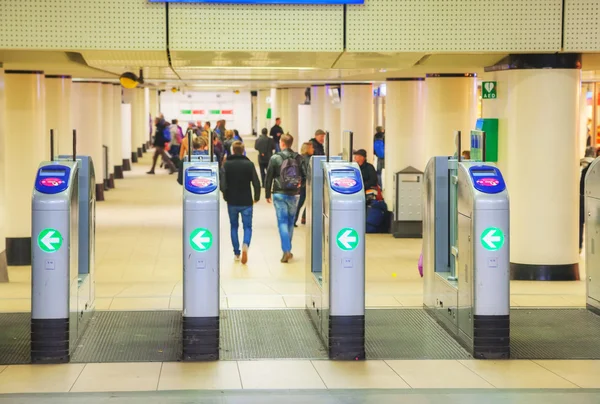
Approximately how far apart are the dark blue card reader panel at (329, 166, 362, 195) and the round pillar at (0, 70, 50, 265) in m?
6.48

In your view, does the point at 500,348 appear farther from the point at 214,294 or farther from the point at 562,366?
the point at 214,294

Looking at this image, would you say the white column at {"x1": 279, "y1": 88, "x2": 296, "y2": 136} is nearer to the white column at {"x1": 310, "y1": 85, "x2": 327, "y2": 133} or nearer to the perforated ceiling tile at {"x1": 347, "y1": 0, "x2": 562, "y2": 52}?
the white column at {"x1": 310, "y1": 85, "x2": 327, "y2": 133}

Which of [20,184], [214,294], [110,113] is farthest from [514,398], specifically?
[110,113]

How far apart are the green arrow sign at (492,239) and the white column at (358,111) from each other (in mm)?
13417

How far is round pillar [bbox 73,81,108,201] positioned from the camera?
21.2 metres

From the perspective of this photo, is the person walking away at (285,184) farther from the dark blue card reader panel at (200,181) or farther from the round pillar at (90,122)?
the round pillar at (90,122)

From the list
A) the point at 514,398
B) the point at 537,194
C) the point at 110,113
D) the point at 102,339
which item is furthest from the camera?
the point at 110,113

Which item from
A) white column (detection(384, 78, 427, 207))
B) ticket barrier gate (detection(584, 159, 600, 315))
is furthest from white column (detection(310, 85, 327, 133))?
ticket barrier gate (detection(584, 159, 600, 315))

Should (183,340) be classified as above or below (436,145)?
below

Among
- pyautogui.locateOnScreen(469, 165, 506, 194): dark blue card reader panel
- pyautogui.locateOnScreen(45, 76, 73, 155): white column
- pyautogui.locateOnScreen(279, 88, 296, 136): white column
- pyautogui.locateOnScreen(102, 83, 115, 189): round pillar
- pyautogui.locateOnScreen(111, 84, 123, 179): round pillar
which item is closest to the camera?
pyautogui.locateOnScreen(469, 165, 506, 194): dark blue card reader panel

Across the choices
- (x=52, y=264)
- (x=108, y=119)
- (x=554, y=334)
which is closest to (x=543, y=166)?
(x=554, y=334)

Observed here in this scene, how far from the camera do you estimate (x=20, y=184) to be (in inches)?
528

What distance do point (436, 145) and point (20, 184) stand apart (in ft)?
19.9

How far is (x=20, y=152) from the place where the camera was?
13312 mm
